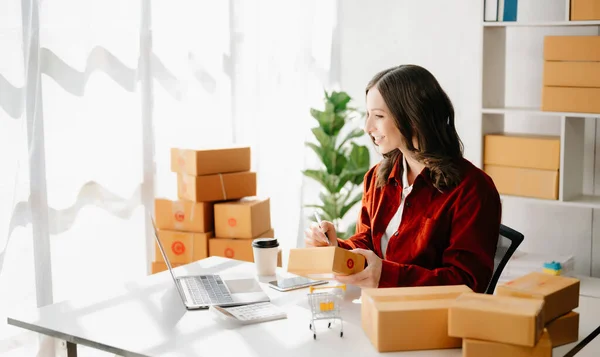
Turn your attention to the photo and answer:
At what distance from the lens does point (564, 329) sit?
6.28ft

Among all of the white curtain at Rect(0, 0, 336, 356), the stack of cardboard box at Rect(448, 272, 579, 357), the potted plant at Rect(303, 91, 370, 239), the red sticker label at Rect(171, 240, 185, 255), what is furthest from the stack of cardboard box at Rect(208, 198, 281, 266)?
the stack of cardboard box at Rect(448, 272, 579, 357)

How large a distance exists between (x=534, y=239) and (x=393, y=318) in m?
2.61

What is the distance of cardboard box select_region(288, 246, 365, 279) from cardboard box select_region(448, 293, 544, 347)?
42cm

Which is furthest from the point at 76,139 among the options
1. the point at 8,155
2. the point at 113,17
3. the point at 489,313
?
the point at 489,313

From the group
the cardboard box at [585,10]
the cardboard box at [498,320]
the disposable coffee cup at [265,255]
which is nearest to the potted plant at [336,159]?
the cardboard box at [585,10]

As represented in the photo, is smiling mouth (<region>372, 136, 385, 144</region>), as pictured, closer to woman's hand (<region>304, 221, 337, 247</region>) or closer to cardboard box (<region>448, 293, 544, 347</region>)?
woman's hand (<region>304, 221, 337, 247</region>)

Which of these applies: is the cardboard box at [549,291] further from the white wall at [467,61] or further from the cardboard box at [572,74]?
the white wall at [467,61]

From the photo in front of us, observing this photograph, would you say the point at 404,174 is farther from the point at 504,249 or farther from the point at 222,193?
the point at 222,193

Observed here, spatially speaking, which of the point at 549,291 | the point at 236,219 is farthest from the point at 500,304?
the point at 236,219

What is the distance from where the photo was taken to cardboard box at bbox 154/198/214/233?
12.0 feet

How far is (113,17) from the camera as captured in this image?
3436 mm

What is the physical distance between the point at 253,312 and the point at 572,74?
7.22 feet

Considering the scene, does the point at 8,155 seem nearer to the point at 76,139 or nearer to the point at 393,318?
the point at 76,139

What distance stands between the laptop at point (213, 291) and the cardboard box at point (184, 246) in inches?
45.8
